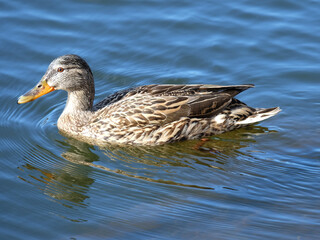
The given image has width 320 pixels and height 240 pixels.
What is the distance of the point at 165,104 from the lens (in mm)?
9227

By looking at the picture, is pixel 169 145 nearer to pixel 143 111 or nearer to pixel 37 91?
pixel 143 111

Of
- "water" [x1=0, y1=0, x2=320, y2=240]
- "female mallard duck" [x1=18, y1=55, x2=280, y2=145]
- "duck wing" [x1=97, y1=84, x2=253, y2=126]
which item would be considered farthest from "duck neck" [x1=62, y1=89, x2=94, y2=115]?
Result: "water" [x1=0, y1=0, x2=320, y2=240]

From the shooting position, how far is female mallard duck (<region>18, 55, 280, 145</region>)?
9.22 metres

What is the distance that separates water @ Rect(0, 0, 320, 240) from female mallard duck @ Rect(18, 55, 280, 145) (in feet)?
0.73

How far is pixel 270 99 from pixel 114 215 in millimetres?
4345

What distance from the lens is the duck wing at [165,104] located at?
362 inches

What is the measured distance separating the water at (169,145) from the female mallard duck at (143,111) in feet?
0.73

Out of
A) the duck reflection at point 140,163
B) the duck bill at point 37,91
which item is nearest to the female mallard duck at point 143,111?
the duck bill at point 37,91

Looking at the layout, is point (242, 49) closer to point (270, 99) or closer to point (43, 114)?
point (270, 99)

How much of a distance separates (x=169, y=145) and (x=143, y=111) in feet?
2.30

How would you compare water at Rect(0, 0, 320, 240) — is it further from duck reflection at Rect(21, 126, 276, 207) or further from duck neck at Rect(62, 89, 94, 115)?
duck neck at Rect(62, 89, 94, 115)

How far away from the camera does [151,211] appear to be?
7379 millimetres

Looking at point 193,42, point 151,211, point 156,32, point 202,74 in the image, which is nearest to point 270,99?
point 202,74

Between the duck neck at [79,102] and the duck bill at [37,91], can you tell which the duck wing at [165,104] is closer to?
the duck neck at [79,102]
